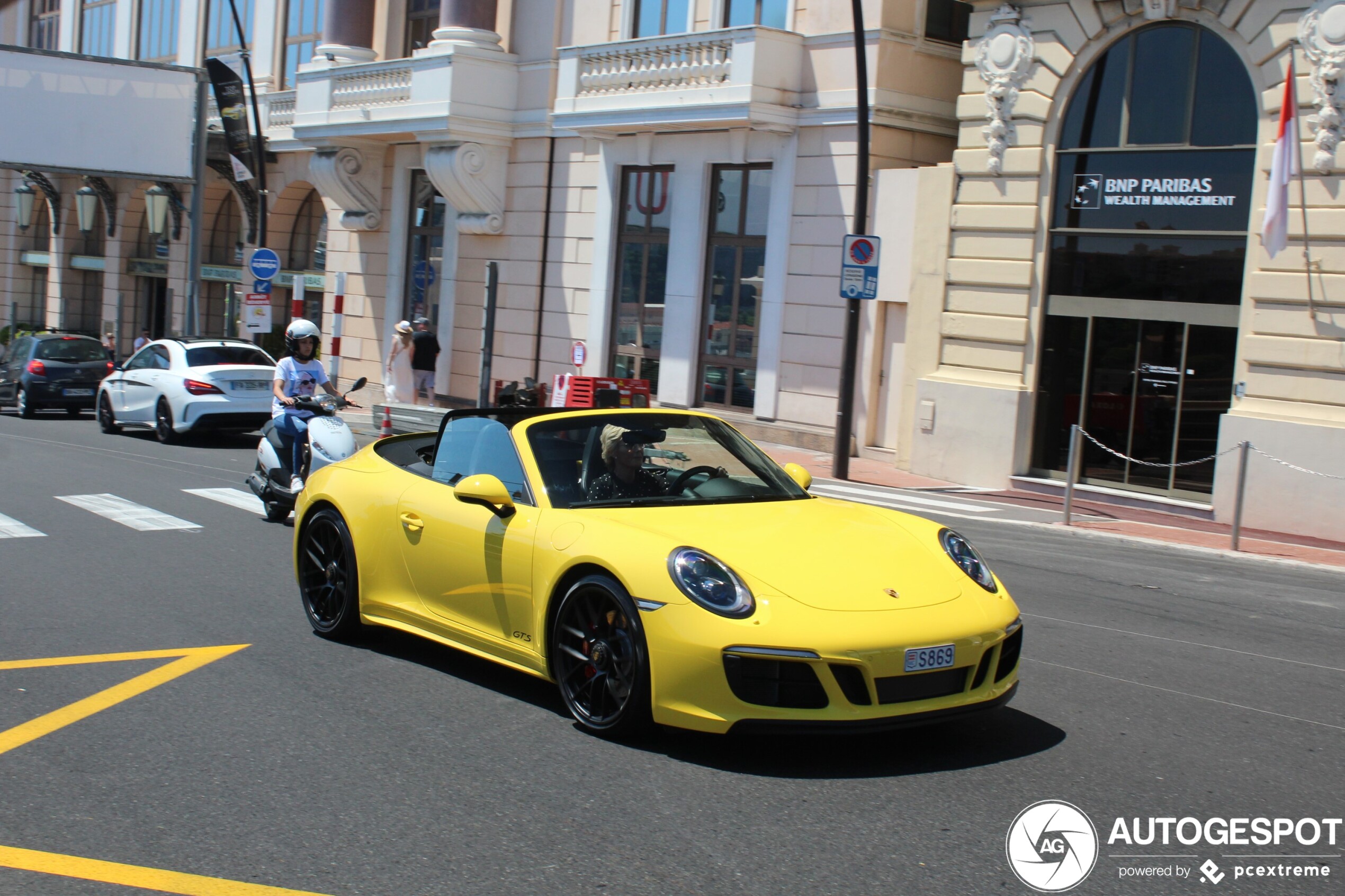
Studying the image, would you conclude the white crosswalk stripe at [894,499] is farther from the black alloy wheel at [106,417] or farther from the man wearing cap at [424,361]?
the man wearing cap at [424,361]

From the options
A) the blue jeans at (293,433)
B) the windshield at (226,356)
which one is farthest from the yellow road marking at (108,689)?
the windshield at (226,356)

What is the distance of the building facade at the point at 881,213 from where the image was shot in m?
15.3

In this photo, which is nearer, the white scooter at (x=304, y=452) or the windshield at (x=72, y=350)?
the white scooter at (x=304, y=452)

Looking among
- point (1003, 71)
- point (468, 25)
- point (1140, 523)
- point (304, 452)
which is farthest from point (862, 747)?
point (468, 25)

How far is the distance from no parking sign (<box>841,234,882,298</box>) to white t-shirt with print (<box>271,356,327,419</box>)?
740 cm

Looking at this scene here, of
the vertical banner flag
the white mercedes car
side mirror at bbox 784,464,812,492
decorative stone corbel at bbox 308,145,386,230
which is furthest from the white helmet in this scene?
the vertical banner flag

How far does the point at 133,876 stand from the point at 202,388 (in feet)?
53.2

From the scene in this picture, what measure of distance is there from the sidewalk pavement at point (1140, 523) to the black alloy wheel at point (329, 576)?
8.21m

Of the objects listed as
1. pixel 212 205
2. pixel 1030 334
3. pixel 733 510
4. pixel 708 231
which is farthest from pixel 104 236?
pixel 733 510

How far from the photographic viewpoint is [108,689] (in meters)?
6.31

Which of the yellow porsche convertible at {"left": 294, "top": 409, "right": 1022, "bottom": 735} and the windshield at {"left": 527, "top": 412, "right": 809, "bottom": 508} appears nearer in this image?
the yellow porsche convertible at {"left": 294, "top": 409, "right": 1022, "bottom": 735}

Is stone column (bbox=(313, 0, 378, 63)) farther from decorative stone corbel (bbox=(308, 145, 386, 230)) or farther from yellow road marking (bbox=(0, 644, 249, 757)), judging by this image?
yellow road marking (bbox=(0, 644, 249, 757))

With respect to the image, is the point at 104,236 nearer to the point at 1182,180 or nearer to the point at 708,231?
the point at 708,231

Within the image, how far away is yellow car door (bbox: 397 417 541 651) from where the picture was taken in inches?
236
